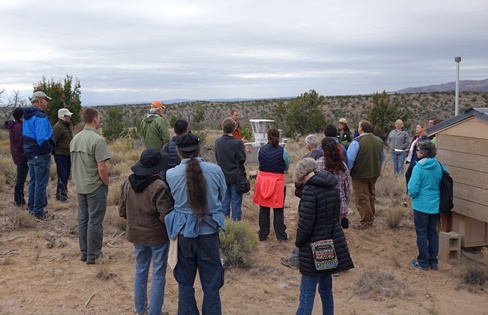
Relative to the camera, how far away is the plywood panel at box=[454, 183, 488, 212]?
19.0ft

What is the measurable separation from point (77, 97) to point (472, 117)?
468 inches

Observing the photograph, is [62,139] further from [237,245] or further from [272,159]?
[237,245]

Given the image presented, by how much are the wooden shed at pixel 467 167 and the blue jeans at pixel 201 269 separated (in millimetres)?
3867

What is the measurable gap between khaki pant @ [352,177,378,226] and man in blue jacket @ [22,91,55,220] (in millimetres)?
5085

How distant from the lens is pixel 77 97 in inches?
564

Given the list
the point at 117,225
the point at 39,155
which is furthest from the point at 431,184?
the point at 39,155

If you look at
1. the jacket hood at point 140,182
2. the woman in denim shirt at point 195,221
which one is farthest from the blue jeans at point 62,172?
the woman in denim shirt at point 195,221

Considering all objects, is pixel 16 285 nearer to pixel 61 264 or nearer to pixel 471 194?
pixel 61 264

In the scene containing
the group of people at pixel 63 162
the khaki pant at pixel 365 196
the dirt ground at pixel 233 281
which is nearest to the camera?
the dirt ground at pixel 233 281

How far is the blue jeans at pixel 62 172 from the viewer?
844 centimetres

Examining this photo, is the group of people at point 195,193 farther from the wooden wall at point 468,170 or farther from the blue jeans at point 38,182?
the wooden wall at point 468,170

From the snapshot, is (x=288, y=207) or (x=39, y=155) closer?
(x=39, y=155)

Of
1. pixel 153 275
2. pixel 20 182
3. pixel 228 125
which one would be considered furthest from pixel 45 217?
pixel 153 275

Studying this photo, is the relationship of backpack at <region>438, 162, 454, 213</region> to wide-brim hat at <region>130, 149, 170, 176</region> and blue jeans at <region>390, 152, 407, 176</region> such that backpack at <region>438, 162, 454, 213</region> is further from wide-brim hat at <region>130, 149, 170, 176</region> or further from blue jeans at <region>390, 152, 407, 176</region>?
blue jeans at <region>390, 152, 407, 176</region>
